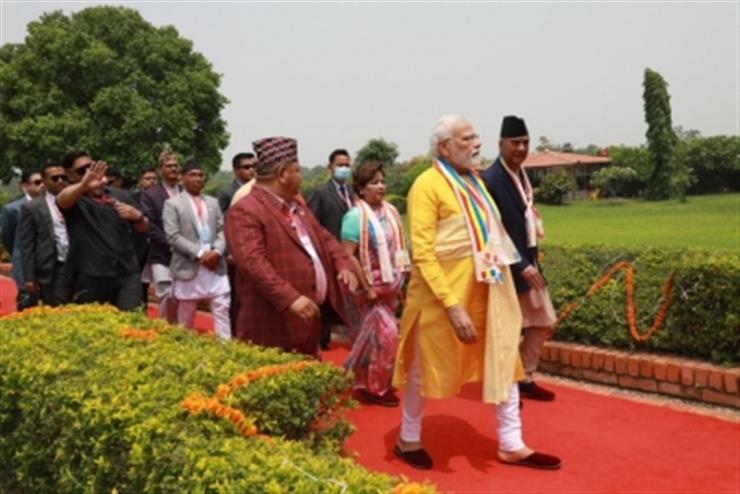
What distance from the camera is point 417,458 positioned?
12.9 ft

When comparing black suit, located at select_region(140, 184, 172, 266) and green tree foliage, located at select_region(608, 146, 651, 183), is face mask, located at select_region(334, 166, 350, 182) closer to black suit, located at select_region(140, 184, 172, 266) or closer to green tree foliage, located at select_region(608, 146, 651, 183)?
black suit, located at select_region(140, 184, 172, 266)

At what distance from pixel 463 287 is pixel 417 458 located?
92 centimetres

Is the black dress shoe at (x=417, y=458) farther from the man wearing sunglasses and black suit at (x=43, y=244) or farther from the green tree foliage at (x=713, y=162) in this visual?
the green tree foliage at (x=713, y=162)

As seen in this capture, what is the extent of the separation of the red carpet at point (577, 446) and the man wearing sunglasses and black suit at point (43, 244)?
2.33m

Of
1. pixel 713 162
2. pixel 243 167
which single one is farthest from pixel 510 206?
pixel 713 162

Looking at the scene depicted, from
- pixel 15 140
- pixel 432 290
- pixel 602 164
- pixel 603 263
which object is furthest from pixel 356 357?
pixel 602 164

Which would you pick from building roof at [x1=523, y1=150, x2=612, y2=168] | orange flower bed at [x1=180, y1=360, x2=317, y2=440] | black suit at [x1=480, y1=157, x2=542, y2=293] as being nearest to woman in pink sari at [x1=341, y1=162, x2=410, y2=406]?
black suit at [x1=480, y1=157, x2=542, y2=293]

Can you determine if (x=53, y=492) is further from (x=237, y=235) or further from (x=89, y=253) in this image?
(x=89, y=253)

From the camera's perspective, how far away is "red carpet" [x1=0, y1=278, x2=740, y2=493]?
12.1 feet

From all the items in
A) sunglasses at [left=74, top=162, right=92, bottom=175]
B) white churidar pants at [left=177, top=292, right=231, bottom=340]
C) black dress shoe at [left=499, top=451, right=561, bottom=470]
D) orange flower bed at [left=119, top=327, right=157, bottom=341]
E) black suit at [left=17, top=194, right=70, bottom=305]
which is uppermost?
sunglasses at [left=74, top=162, right=92, bottom=175]

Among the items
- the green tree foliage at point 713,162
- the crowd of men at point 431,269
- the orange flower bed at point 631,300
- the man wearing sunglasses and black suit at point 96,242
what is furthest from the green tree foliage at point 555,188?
the man wearing sunglasses and black suit at point 96,242

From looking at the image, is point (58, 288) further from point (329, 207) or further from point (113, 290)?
point (329, 207)

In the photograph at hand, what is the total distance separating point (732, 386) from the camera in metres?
4.67

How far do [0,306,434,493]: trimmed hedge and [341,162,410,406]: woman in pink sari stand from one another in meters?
1.65
